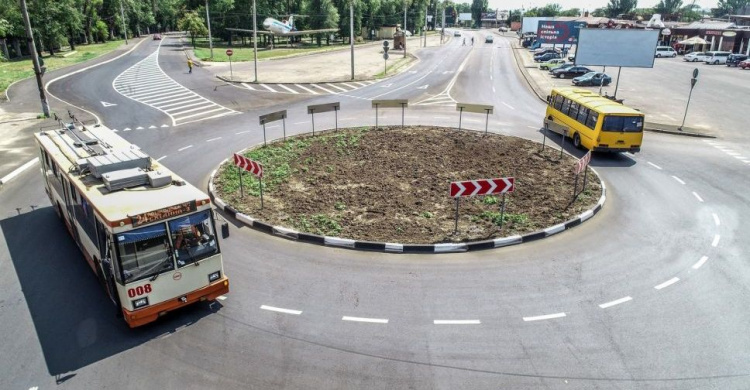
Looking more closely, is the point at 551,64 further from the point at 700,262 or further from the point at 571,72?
the point at 700,262

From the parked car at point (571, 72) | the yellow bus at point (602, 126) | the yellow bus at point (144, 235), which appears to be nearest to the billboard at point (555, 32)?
the parked car at point (571, 72)

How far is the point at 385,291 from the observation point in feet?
37.8

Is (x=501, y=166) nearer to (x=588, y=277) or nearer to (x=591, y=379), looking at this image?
(x=588, y=277)

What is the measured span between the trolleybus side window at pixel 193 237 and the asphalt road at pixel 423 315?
1.59 m

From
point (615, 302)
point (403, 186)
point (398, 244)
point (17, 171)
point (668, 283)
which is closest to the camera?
point (615, 302)

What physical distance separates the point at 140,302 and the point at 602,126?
2064 centimetres

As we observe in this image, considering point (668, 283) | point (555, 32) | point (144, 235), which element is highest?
point (555, 32)

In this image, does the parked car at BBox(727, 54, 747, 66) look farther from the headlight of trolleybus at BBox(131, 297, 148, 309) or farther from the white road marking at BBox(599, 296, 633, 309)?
the headlight of trolleybus at BBox(131, 297, 148, 309)

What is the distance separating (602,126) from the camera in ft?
71.6

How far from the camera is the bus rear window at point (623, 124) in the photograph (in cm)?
2164

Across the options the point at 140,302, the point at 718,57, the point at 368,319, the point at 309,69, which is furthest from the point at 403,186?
the point at 718,57

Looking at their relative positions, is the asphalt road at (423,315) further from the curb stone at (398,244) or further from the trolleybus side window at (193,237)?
the trolleybus side window at (193,237)

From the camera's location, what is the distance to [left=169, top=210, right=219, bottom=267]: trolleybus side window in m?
9.61

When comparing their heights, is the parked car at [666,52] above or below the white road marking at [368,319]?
above
